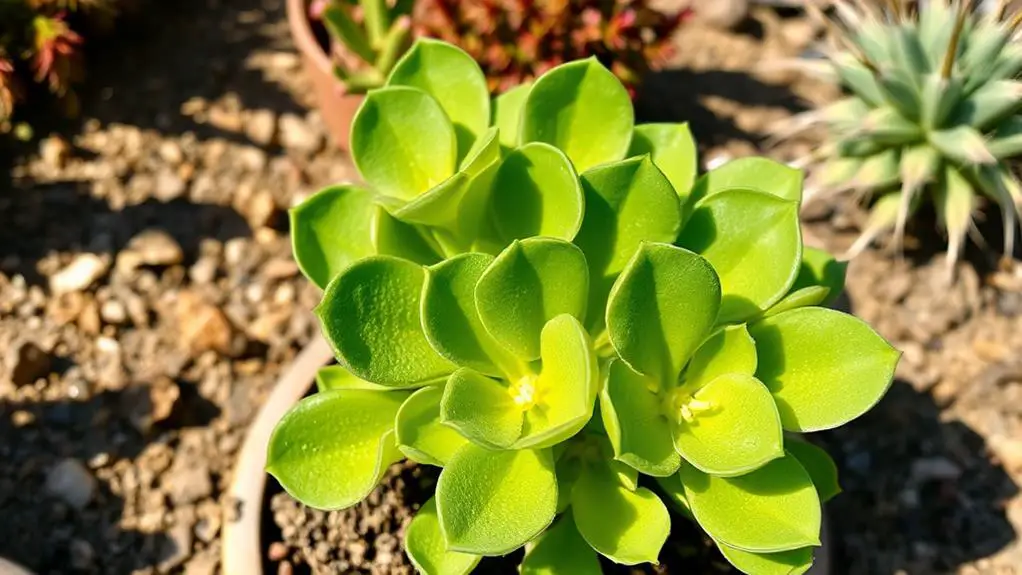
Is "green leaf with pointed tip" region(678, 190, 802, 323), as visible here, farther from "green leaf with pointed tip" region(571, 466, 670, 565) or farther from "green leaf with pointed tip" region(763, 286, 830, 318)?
"green leaf with pointed tip" region(571, 466, 670, 565)

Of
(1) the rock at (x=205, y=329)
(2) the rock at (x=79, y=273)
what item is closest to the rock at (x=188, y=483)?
(1) the rock at (x=205, y=329)

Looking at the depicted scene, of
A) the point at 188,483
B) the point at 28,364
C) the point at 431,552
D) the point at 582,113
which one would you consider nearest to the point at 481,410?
the point at 431,552

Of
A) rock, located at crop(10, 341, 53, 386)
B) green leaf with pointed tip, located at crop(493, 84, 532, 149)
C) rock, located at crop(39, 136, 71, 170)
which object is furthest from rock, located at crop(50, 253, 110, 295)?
green leaf with pointed tip, located at crop(493, 84, 532, 149)

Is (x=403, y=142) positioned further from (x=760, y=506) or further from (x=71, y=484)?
(x=71, y=484)

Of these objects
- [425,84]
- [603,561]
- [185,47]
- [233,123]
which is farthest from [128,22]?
[603,561]

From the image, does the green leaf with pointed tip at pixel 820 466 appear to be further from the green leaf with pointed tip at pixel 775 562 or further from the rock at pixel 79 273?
the rock at pixel 79 273
